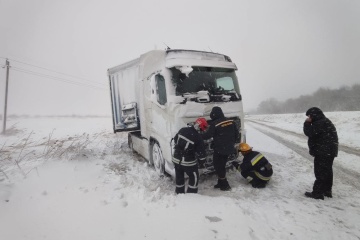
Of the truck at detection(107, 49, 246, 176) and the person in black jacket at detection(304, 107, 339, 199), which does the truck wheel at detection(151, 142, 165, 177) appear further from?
the person in black jacket at detection(304, 107, 339, 199)

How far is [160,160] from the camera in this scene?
592 centimetres

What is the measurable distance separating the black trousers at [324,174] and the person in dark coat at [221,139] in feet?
5.60

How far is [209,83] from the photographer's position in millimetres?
5727

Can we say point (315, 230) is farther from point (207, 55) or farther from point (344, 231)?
point (207, 55)

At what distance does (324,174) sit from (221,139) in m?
2.11

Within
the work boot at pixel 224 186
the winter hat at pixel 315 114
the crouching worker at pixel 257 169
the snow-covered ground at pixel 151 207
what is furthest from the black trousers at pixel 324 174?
the work boot at pixel 224 186

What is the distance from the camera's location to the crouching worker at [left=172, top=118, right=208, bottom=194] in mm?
4559

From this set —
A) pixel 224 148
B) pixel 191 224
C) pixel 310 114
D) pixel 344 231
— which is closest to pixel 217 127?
pixel 224 148

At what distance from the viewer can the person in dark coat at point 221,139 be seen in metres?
4.87

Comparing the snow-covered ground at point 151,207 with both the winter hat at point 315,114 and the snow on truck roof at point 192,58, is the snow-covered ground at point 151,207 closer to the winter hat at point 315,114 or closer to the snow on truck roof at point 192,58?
the winter hat at point 315,114

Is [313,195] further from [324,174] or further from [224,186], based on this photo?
[224,186]

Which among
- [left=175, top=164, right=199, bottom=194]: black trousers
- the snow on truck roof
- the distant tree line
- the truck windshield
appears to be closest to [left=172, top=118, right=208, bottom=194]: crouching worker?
[left=175, top=164, right=199, bottom=194]: black trousers

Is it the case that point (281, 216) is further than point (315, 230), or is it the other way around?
point (281, 216)

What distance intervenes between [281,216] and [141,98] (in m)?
4.81
